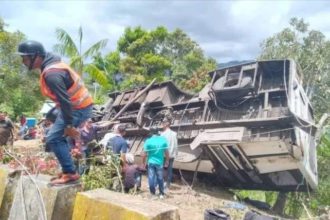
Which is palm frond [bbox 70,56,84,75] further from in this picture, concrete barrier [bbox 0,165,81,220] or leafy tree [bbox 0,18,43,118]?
concrete barrier [bbox 0,165,81,220]

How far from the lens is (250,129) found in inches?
341

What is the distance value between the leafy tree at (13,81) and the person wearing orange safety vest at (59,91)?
20655 millimetres

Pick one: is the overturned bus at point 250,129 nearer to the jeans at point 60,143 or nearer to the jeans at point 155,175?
the jeans at point 155,175

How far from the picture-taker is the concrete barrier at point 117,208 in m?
2.42

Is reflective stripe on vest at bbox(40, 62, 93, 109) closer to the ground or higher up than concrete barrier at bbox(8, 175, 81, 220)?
higher up

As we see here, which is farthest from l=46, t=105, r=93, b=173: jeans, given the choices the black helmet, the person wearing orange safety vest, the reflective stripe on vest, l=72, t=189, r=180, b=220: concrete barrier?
l=72, t=189, r=180, b=220: concrete barrier

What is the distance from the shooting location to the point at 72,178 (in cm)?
356

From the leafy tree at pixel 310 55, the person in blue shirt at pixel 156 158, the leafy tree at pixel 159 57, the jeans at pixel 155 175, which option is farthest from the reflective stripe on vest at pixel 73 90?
the leafy tree at pixel 159 57

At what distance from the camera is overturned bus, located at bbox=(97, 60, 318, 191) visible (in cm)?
824

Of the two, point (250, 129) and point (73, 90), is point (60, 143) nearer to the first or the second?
point (73, 90)

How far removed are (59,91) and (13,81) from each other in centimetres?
2301

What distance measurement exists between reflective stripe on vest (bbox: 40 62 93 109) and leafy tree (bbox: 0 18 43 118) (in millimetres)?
20588

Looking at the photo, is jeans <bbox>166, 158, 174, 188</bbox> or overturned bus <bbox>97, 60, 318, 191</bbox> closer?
overturned bus <bbox>97, 60, 318, 191</bbox>

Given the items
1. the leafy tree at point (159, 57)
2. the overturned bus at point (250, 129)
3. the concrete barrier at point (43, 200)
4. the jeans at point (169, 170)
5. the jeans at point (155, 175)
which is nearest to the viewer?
the concrete barrier at point (43, 200)
